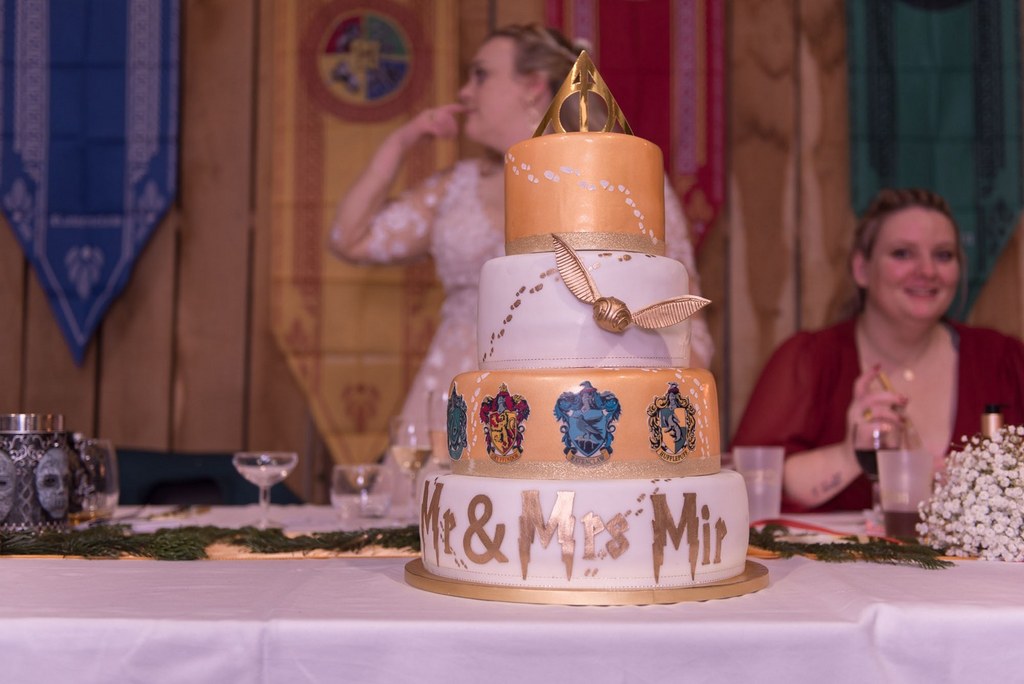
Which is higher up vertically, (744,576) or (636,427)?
(636,427)

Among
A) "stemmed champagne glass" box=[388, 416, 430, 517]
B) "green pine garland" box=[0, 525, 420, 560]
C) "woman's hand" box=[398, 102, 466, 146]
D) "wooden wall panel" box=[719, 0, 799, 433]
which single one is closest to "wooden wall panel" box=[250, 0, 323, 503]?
"woman's hand" box=[398, 102, 466, 146]

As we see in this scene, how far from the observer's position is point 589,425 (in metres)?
0.88

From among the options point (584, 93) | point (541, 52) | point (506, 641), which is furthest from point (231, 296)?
point (506, 641)

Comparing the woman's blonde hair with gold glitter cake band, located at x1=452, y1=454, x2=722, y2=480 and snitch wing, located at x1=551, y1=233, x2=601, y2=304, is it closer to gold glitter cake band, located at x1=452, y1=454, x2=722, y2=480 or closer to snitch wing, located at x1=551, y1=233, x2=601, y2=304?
snitch wing, located at x1=551, y1=233, x2=601, y2=304

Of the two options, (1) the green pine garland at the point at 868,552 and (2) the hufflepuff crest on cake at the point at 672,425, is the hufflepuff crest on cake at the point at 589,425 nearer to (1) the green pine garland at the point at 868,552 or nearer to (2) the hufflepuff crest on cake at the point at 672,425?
(2) the hufflepuff crest on cake at the point at 672,425

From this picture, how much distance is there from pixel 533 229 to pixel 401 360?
2.08 meters

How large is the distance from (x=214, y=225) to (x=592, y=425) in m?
2.49

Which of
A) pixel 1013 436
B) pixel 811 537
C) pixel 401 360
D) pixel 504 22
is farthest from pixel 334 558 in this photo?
pixel 504 22

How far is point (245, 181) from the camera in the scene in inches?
122

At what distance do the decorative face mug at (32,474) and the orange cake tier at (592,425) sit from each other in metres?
0.61

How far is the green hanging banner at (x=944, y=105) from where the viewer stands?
3.05m

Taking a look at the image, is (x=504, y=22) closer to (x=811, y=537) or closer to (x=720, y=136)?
(x=720, y=136)

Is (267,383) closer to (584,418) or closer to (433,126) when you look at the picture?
(433,126)

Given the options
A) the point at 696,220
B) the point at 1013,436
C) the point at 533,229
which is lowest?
the point at 1013,436
